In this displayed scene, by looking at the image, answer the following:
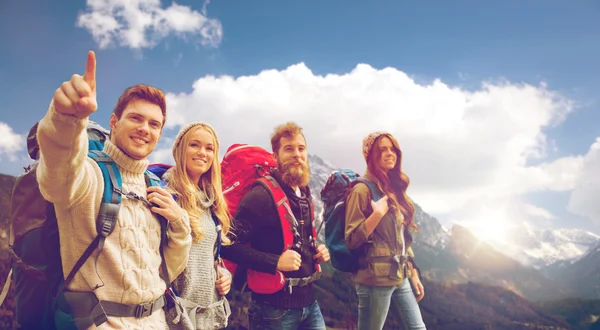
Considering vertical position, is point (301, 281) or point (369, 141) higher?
point (369, 141)

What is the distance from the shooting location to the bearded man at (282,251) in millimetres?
4629

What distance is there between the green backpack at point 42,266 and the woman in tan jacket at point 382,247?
3.70 m

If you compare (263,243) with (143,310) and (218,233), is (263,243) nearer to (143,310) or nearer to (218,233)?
(218,233)

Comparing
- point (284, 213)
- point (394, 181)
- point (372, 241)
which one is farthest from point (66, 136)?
point (394, 181)

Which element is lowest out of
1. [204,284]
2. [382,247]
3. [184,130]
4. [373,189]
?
[204,284]

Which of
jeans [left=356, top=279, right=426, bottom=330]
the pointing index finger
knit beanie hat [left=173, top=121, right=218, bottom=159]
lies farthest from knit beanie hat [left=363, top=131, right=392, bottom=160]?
the pointing index finger

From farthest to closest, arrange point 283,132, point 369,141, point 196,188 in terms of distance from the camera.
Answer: point 369,141 → point 283,132 → point 196,188

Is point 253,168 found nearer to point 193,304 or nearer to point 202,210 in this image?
point 202,210

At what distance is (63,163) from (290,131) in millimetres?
3223

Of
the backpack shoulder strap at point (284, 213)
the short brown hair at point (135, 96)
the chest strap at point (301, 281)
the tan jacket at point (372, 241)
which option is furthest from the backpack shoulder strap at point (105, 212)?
the tan jacket at point (372, 241)

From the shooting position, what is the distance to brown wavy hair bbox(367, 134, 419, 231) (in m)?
6.37

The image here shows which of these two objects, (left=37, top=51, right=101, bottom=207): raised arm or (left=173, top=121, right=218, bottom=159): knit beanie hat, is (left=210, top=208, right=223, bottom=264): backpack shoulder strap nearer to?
(left=173, top=121, right=218, bottom=159): knit beanie hat

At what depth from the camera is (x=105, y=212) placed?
9.30 feet

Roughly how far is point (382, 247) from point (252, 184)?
223 centimetres
